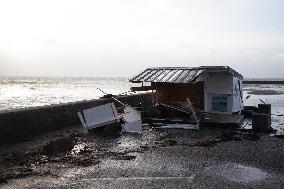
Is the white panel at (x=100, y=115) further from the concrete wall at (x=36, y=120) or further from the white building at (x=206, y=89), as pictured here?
the white building at (x=206, y=89)

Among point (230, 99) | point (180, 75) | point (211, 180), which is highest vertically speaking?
point (180, 75)

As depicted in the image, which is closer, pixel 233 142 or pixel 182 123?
pixel 233 142

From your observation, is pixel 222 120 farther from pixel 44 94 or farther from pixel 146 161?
pixel 44 94

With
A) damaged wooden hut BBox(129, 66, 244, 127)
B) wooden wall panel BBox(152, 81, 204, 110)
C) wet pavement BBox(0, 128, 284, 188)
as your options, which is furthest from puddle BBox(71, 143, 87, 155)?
wooden wall panel BBox(152, 81, 204, 110)

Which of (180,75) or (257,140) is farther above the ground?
(180,75)

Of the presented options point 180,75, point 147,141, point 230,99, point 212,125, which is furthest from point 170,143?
point 230,99

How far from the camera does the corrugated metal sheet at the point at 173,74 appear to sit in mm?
18188

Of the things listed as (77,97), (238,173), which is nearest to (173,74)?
(238,173)

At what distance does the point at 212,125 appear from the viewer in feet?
57.5

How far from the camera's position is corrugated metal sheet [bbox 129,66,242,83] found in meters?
18.2

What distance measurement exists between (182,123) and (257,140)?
4.25m

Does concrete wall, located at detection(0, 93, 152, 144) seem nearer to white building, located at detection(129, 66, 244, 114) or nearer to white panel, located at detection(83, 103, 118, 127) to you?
white panel, located at detection(83, 103, 118, 127)

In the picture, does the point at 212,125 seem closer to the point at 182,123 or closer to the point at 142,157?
the point at 182,123

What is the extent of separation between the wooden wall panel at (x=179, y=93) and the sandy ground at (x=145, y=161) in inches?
174
